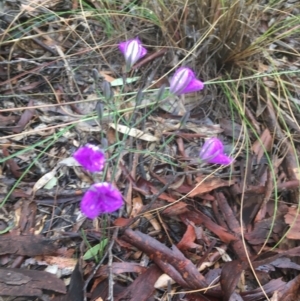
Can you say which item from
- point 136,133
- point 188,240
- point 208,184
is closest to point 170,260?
point 188,240

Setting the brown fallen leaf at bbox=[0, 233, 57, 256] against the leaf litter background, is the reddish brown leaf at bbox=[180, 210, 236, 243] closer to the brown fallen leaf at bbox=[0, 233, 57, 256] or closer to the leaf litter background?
the leaf litter background

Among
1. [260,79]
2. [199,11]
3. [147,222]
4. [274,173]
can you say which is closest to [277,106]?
[260,79]

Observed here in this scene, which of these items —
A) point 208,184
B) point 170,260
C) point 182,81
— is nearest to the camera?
point 182,81

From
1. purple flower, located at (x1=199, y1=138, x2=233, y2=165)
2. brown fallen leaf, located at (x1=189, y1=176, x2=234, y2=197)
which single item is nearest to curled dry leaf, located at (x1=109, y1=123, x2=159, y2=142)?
brown fallen leaf, located at (x1=189, y1=176, x2=234, y2=197)

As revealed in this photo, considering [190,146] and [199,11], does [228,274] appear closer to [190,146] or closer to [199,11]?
[190,146]

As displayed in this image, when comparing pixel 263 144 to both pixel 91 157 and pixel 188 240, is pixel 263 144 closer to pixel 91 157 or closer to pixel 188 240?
pixel 188 240

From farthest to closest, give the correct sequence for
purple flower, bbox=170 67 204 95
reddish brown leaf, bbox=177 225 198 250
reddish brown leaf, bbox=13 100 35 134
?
reddish brown leaf, bbox=13 100 35 134
reddish brown leaf, bbox=177 225 198 250
purple flower, bbox=170 67 204 95
